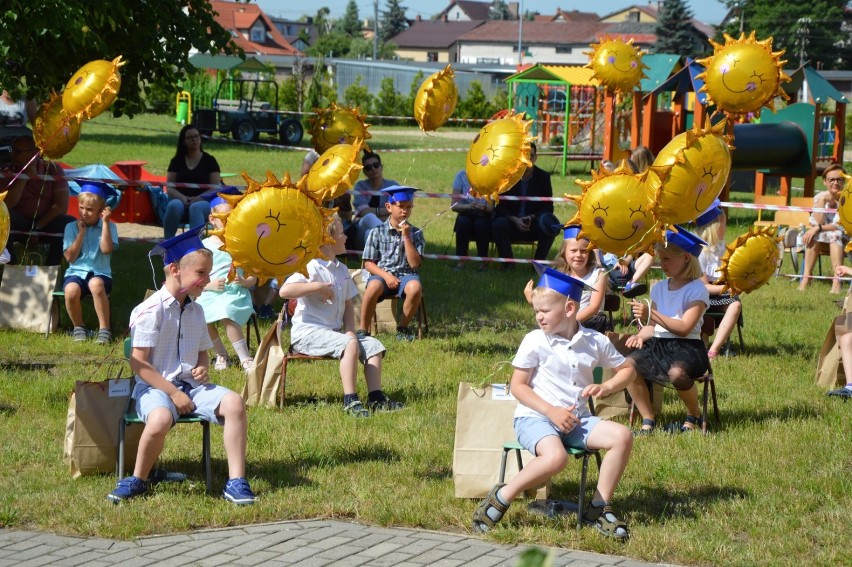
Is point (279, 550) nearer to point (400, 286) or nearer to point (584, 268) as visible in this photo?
point (584, 268)

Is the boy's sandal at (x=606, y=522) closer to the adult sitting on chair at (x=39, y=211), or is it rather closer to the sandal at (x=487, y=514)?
the sandal at (x=487, y=514)

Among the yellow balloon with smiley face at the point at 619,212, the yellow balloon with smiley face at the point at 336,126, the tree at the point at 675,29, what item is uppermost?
the tree at the point at 675,29

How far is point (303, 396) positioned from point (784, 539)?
3.77m

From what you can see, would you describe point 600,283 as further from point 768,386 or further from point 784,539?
point 784,539

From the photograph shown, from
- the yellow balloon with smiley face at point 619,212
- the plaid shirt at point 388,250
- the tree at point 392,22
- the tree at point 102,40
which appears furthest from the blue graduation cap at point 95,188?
the tree at point 392,22

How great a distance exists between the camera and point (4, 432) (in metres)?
7.01

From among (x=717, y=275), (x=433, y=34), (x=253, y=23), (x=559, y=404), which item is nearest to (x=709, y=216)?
(x=717, y=275)

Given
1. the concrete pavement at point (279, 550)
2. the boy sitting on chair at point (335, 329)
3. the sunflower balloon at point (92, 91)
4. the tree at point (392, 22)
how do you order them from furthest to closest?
the tree at point (392, 22)
the sunflower balloon at point (92, 91)
the boy sitting on chair at point (335, 329)
the concrete pavement at point (279, 550)

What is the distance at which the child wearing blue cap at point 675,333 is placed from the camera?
7250 millimetres

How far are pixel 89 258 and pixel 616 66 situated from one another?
6920 millimetres

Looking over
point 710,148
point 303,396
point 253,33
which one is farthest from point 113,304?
point 253,33

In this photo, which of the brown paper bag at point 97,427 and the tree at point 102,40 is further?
the tree at point 102,40

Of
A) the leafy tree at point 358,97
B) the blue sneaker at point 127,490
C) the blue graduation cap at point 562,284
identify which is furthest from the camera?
the leafy tree at point 358,97

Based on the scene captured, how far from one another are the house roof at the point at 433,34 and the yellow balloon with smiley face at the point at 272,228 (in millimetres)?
120502
